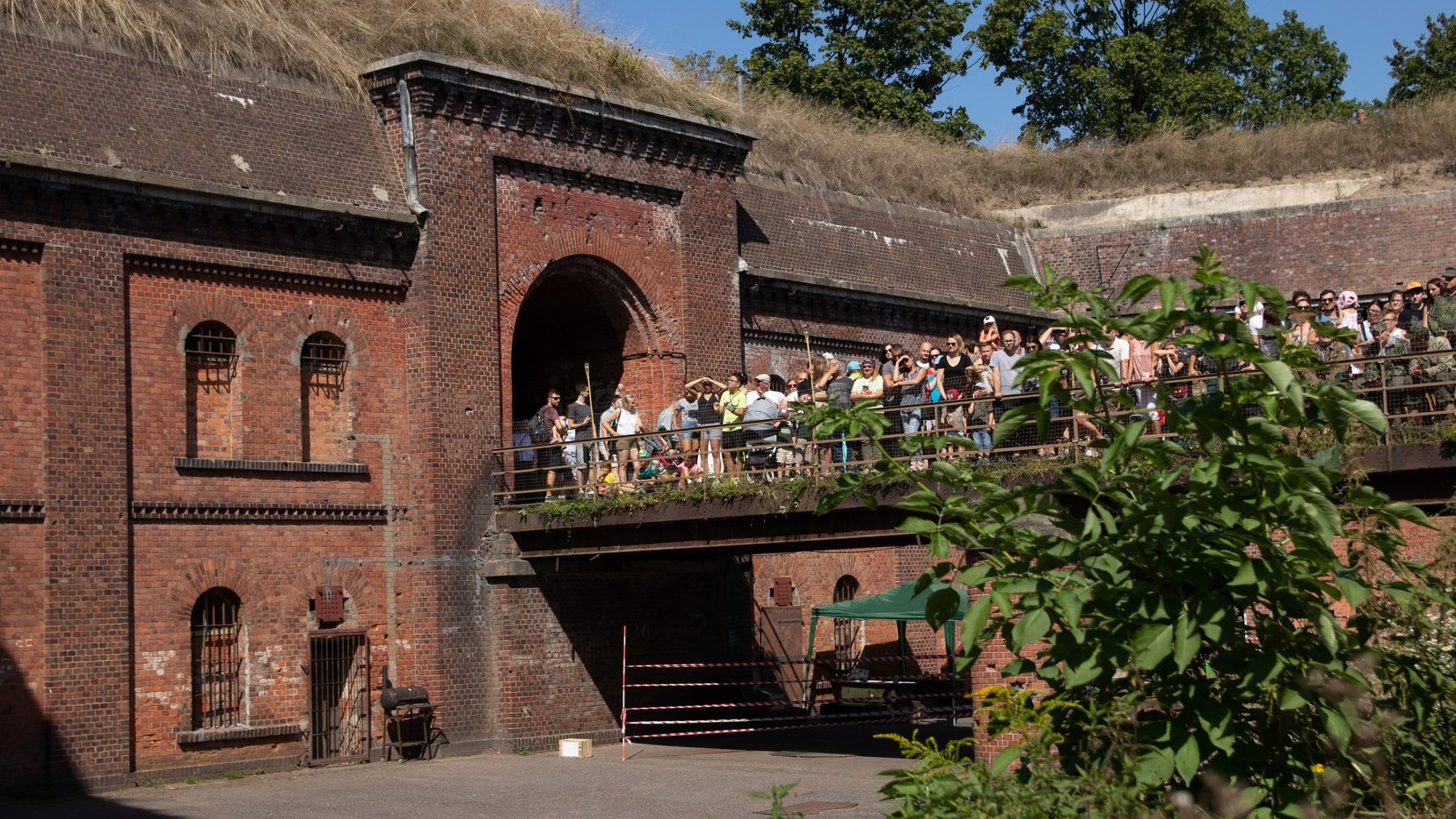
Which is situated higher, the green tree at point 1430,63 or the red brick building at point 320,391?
the green tree at point 1430,63

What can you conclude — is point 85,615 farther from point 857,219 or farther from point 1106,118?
point 1106,118

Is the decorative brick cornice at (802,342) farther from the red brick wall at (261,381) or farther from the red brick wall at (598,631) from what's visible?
the red brick wall at (261,381)

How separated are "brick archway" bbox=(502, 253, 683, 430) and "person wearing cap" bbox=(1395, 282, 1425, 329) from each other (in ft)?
35.9

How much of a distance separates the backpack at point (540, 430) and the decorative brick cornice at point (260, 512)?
6.93ft

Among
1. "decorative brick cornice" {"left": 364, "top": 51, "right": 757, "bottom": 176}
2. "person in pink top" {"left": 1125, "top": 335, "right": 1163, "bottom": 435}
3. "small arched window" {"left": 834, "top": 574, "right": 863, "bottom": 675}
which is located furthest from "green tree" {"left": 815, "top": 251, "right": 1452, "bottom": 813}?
"small arched window" {"left": 834, "top": 574, "right": 863, "bottom": 675}

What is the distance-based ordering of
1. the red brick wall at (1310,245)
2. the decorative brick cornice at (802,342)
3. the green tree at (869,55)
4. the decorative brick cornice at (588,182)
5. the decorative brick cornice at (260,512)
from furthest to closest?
the green tree at (869,55), the red brick wall at (1310,245), the decorative brick cornice at (802,342), the decorative brick cornice at (588,182), the decorative brick cornice at (260,512)

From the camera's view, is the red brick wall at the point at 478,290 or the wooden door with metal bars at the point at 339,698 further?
the red brick wall at the point at 478,290

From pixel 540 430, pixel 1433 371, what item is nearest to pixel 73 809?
pixel 540 430

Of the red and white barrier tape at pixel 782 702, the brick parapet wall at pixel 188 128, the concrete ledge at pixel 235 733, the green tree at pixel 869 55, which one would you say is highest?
the green tree at pixel 869 55

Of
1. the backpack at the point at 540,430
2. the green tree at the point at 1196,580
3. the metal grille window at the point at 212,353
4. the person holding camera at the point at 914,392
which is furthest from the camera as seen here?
the backpack at the point at 540,430

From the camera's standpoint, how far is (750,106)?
34.6m

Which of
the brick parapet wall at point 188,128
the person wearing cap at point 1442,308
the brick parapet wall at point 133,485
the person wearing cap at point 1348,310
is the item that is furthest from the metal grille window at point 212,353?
the person wearing cap at point 1442,308

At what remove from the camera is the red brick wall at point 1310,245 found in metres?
32.2

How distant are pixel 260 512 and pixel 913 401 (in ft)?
26.7
